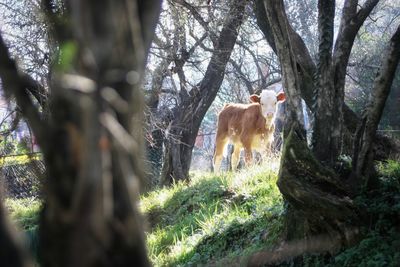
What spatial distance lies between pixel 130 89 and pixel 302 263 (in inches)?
193

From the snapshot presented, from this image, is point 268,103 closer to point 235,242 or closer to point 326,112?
point 235,242

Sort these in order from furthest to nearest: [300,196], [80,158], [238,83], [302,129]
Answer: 1. [238,83]
2. [302,129]
3. [300,196]
4. [80,158]

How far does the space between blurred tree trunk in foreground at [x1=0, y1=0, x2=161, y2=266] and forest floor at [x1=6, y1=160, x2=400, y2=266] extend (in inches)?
158

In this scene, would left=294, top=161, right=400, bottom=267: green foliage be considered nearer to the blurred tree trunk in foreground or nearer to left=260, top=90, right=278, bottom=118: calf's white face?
the blurred tree trunk in foreground

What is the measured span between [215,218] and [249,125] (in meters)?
6.11

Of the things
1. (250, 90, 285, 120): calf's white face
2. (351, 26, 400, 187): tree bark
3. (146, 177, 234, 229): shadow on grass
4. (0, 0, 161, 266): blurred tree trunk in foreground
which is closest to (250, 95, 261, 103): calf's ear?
(250, 90, 285, 120): calf's white face

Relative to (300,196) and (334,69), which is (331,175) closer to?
(300,196)

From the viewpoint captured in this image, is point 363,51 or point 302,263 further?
point 363,51

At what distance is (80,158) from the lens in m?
1.44

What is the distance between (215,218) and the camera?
9.16m

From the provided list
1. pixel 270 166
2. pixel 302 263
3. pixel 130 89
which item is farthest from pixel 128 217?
pixel 270 166

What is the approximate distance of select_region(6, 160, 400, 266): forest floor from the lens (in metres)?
5.62

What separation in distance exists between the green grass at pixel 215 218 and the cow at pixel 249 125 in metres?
2.83

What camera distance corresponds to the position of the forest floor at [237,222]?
5.62 m
